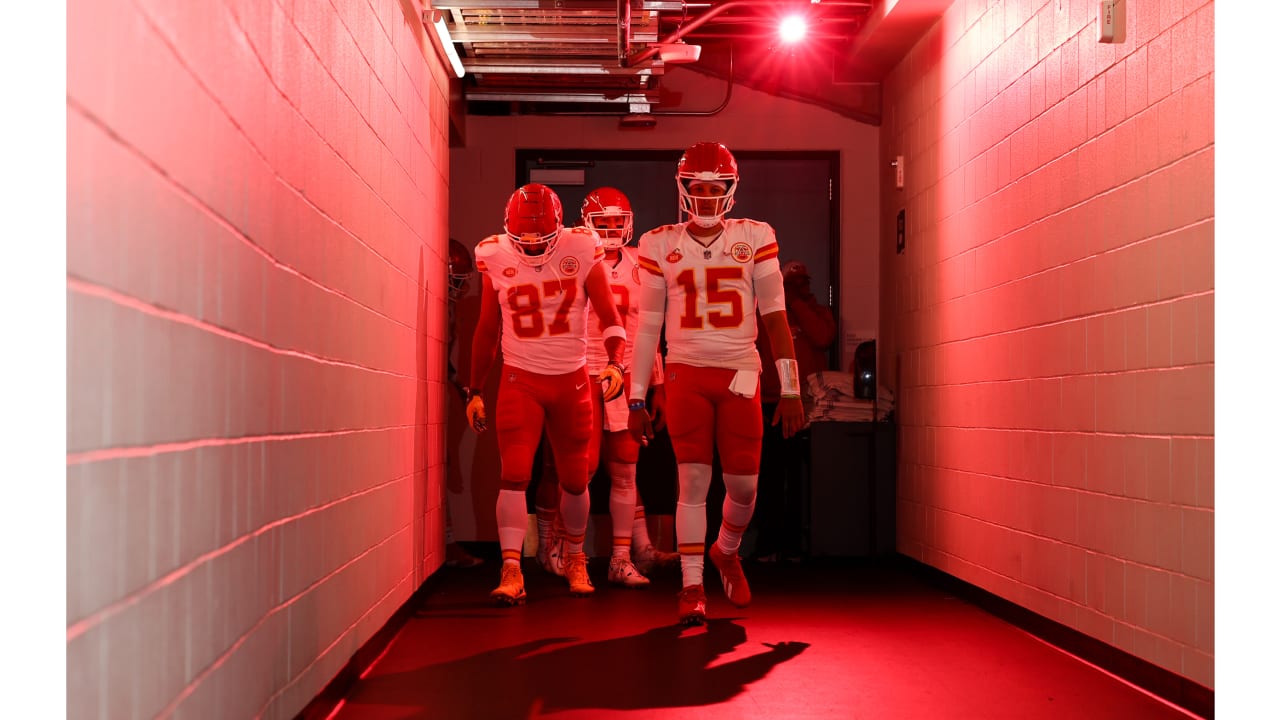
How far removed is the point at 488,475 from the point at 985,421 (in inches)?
145

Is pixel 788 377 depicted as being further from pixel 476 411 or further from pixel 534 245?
pixel 476 411

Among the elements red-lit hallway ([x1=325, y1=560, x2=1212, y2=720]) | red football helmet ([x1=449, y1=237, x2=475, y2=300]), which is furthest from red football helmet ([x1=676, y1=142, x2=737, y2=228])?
red football helmet ([x1=449, y1=237, x2=475, y2=300])

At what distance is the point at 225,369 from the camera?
7.70 feet

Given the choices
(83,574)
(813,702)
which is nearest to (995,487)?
(813,702)

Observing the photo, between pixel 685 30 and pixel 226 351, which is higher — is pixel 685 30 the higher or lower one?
the higher one

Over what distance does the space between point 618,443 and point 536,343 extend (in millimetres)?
1029

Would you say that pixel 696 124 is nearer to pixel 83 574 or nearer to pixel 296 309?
pixel 296 309

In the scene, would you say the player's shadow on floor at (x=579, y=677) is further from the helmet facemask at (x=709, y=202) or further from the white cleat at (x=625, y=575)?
the helmet facemask at (x=709, y=202)

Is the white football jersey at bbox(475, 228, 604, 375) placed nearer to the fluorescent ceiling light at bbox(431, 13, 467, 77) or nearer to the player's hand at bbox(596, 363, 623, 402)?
the player's hand at bbox(596, 363, 623, 402)

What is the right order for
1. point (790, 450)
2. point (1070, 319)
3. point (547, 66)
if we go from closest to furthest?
point (1070, 319)
point (547, 66)
point (790, 450)

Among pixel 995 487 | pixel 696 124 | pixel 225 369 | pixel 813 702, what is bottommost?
pixel 813 702

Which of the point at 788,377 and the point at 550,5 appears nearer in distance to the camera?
the point at 788,377

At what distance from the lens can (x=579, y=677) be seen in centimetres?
383

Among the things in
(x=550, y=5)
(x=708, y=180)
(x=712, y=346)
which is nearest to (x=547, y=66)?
(x=550, y=5)
